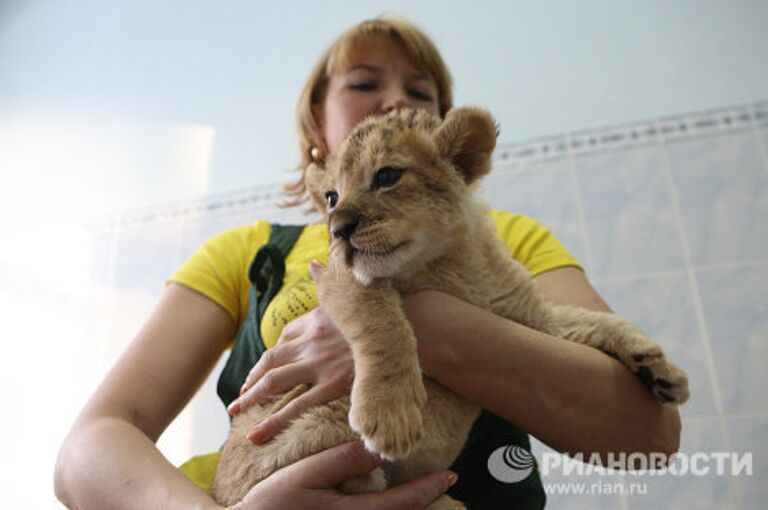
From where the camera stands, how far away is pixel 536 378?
37.7 inches

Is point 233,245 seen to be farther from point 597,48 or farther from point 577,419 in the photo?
point 597,48

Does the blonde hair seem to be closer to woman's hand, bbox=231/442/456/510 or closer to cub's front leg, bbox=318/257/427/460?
cub's front leg, bbox=318/257/427/460

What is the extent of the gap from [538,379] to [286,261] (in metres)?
0.74

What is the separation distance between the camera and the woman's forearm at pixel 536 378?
940 millimetres

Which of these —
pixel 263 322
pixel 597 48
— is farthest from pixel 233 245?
pixel 597 48

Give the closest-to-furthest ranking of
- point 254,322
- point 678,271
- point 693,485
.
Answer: point 254,322, point 693,485, point 678,271

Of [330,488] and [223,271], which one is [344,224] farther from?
[223,271]

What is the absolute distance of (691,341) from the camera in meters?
2.03

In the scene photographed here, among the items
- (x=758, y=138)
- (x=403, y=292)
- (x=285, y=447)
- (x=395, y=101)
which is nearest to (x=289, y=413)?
(x=285, y=447)

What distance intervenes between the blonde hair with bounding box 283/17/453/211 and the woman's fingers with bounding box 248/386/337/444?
2.70 ft

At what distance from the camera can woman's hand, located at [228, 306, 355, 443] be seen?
939 millimetres

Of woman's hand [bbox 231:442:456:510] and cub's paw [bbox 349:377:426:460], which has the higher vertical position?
cub's paw [bbox 349:377:426:460]

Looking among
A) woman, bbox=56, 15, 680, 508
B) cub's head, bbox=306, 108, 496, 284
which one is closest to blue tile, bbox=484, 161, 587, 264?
woman, bbox=56, 15, 680, 508

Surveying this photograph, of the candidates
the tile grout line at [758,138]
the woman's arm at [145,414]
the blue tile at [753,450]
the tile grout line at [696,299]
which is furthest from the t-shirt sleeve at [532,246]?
the tile grout line at [758,138]
